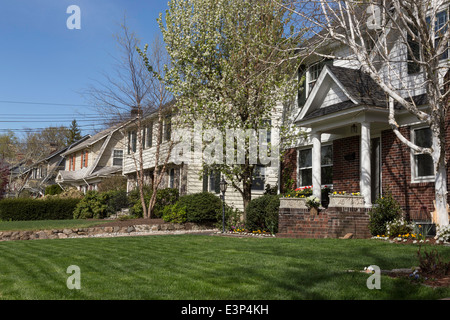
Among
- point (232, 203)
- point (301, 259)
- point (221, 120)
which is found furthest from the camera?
point (232, 203)

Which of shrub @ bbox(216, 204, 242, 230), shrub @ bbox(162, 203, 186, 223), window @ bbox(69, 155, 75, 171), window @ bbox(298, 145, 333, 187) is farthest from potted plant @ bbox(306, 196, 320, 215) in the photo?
window @ bbox(69, 155, 75, 171)

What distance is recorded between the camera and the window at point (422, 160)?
1259cm

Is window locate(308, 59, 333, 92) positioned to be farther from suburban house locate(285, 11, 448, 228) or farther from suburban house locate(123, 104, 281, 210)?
suburban house locate(123, 104, 281, 210)

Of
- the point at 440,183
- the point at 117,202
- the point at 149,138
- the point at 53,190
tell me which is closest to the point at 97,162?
the point at 53,190

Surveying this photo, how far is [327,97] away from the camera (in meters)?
14.8

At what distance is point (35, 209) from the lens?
1119 inches

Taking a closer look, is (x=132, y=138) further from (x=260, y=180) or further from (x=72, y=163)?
(x=72, y=163)

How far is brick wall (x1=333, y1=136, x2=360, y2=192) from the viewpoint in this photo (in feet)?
49.3

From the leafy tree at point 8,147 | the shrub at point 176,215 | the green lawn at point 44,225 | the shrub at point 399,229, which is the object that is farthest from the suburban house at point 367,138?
the leafy tree at point 8,147

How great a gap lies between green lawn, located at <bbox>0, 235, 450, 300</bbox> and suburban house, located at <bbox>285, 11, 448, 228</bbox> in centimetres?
379

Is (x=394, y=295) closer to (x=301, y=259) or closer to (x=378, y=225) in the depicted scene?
(x=301, y=259)

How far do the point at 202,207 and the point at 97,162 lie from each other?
19.7 meters
